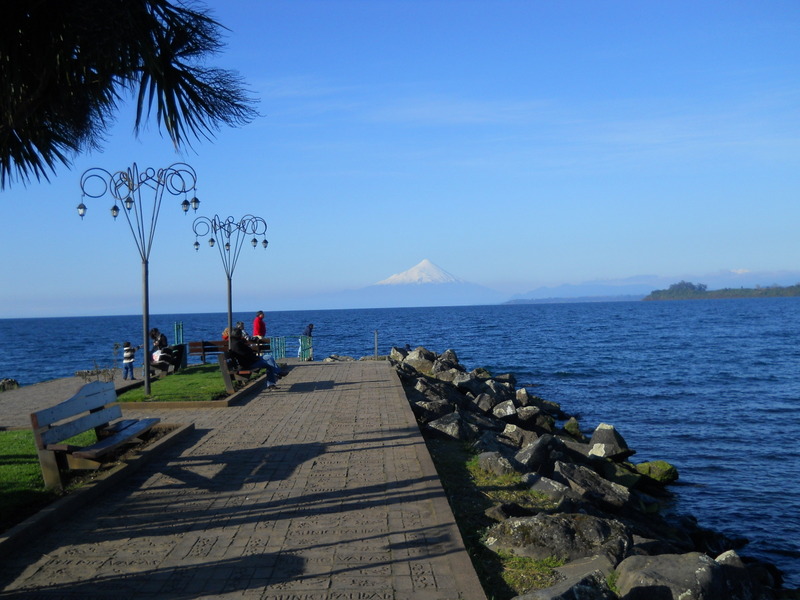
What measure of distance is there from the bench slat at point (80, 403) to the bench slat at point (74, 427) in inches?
3.4

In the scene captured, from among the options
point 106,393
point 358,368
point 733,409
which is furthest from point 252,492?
point 733,409

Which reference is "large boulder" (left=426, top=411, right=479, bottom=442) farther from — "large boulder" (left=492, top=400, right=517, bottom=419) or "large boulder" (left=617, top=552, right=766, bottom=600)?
"large boulder" (left=492, top=400, right=517, bottom=419)

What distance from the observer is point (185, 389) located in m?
15.4

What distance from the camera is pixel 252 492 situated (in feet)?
23.8

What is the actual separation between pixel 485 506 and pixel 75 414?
3.96 metres

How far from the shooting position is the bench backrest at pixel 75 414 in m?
6.82

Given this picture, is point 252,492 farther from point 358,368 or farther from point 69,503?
point 358,368

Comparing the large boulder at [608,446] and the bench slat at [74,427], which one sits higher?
the bench slat at [74,427]

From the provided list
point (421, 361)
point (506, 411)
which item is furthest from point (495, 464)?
point (421, 361)

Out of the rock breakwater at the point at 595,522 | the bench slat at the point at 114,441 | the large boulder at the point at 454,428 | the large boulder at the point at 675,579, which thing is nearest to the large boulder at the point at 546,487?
the rock breakwater at the point at 595,522

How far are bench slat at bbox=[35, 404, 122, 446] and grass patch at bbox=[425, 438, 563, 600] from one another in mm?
3505

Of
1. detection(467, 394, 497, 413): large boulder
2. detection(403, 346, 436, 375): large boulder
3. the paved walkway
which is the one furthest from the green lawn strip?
detection(403, 346, 436, 375): large boulder

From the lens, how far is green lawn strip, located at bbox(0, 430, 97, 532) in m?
6.45

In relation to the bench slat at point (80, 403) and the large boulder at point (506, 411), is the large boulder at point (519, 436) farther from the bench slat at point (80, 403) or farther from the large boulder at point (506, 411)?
the bench slat at point (80, 403)
